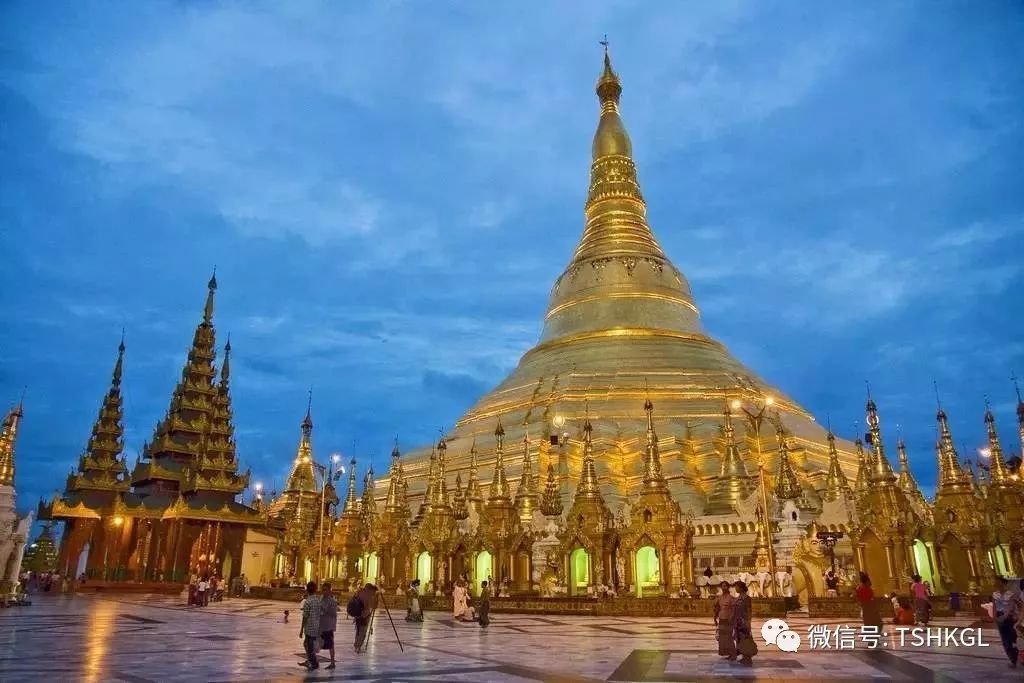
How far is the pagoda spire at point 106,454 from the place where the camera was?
37.6 meters

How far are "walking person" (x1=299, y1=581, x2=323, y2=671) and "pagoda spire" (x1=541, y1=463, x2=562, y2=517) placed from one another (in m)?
15.7

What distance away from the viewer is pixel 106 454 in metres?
39.6

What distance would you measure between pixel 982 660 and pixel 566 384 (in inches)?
1093

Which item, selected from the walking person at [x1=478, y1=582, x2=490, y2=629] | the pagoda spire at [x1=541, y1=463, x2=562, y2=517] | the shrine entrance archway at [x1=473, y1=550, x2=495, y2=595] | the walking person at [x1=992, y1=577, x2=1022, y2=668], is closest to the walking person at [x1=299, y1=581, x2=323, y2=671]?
the walking person at [x1=478, y1=582, x2=490, y2=629]

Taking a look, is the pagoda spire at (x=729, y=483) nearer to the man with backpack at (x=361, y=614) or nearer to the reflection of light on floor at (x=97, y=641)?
the man with backpack at (x=361, y=614)

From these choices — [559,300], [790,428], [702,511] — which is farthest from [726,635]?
[559,300]

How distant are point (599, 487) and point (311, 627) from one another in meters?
20.1

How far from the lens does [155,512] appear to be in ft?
119

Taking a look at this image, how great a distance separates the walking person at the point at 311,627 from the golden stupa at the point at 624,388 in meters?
19.6

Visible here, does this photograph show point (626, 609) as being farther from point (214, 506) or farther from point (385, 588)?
point (214, 506)

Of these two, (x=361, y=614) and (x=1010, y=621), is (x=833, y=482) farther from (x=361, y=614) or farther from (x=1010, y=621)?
(x=361, y=614)

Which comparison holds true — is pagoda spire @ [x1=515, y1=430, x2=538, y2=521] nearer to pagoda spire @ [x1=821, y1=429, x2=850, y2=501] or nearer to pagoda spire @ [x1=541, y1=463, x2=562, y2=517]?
pagoda spire @ [x1=541, y1=463, x2=562, y2=517]

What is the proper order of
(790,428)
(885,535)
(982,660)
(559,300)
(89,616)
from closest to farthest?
(982,660) < (89,616) < (885,535) < (790,428) < (559,300)

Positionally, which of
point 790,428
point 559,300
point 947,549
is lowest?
point 947,549
